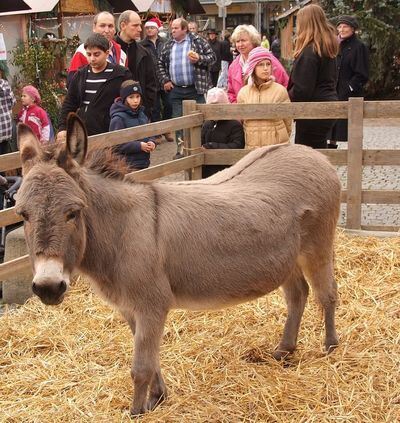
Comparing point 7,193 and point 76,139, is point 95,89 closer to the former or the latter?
point 7,193

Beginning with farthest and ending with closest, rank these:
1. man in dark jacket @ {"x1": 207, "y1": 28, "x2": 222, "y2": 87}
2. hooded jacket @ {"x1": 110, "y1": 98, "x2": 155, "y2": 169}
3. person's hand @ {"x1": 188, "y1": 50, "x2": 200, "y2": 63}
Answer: man in dark jacket @ {"x1": 207, "y1": 28, "x2": 222, "y2": 87} < person's hand @ {"x1": 188, "y1": 50, "x2": 200, "y2": 63} < hooded jacket @ {"x1": 110, "y1": 98, "x2": 155, "y2": 169}

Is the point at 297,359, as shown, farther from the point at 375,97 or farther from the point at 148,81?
the point at 375,97

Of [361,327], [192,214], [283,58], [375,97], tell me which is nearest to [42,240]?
[192,214]

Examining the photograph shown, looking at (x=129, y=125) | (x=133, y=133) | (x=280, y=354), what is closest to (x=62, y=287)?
(x=280, y=354)

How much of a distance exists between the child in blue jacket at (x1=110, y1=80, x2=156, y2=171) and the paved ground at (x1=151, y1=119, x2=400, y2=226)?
96.4 inches

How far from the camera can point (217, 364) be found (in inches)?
164

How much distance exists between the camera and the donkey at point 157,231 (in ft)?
9.80

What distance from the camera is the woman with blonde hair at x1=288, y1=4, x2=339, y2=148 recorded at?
6.49 m

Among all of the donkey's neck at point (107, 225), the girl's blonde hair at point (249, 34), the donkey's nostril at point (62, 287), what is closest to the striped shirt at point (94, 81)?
the girl's blonde hair at point (249, 34)

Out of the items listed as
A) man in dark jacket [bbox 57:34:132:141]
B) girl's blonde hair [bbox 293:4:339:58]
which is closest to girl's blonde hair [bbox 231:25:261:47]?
girl's blonde hair [bbox 293:4:339:58]

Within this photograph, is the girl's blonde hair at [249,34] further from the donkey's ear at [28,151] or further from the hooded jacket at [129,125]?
the donkey's ear at [28,151]

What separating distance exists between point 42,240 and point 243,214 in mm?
1175

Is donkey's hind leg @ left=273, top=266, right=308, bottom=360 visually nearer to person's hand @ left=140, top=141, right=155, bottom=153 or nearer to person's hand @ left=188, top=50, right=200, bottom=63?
person's hand @ left=140, top=141, right=155, bottom=153

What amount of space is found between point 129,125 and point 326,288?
105 inches
